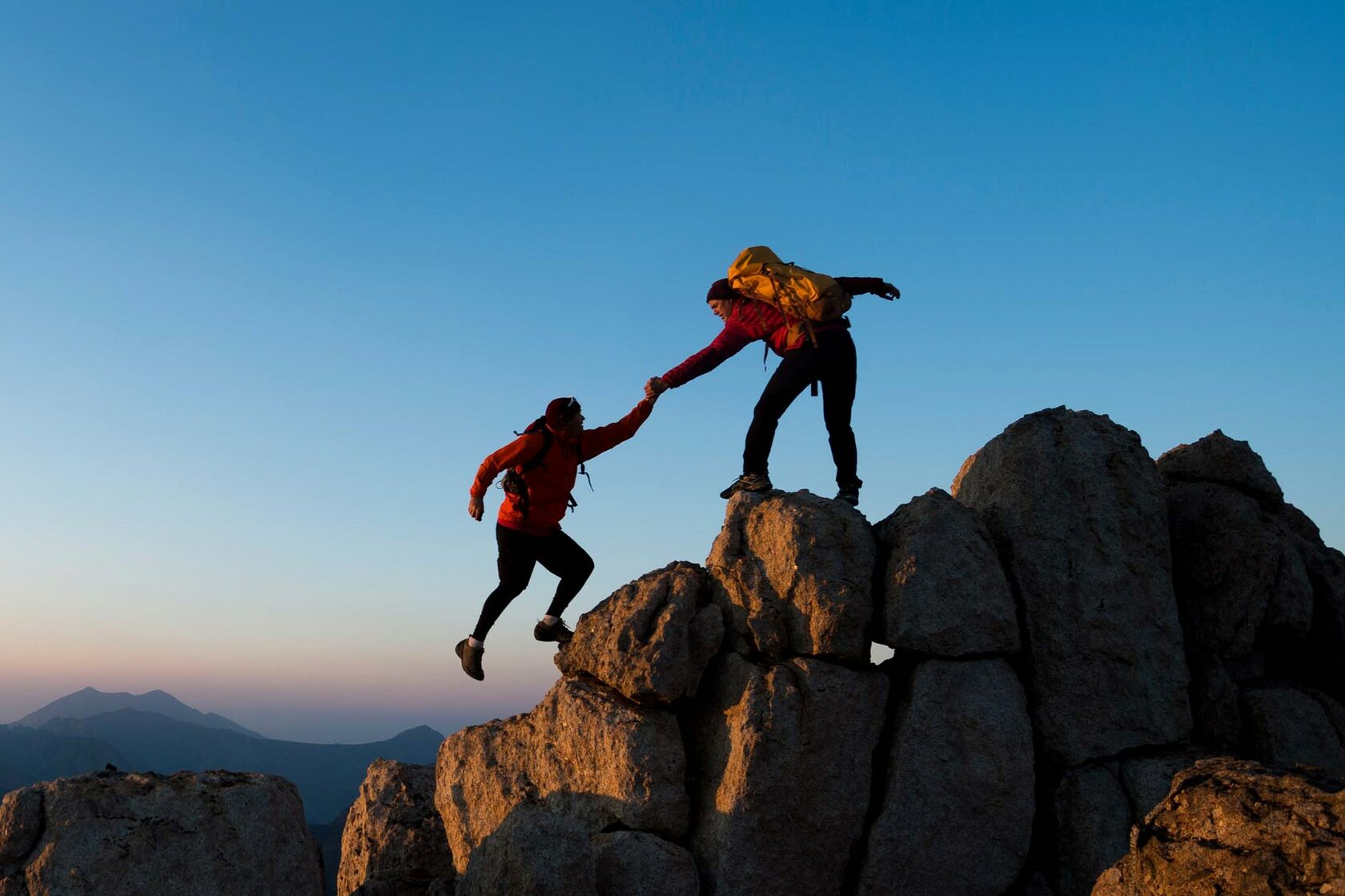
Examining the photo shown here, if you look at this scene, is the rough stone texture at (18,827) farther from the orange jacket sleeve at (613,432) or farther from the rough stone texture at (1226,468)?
the rough stone texture at (1226,468)

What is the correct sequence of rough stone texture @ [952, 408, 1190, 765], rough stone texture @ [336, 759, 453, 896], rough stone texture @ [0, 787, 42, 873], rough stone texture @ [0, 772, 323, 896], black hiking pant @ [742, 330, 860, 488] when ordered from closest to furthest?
rough stone texture @ [0, 772, 323, 896] → rough stone texture @ [0, 787, 42, 873] → rough stone texture @ [952, 408, 1190, 765] → black hiking pant @ [742, 330, 860, 488] → rough stone texture @ [336, 759, 453, 896]

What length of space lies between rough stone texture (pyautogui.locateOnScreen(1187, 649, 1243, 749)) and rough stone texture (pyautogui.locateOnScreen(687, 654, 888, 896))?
4.90m

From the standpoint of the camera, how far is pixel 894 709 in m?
Result: 13.8

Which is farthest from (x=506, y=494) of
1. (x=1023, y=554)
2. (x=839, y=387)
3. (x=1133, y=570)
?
(x=1133, y=570)

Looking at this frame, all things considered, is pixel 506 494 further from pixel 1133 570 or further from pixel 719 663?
pixel 1133 570

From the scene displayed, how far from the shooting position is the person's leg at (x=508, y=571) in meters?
15.9

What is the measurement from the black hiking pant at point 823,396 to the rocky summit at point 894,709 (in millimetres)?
1025

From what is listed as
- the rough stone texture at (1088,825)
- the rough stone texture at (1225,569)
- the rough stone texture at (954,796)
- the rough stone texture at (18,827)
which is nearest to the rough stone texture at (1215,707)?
the rough stone texture at (1225,569)

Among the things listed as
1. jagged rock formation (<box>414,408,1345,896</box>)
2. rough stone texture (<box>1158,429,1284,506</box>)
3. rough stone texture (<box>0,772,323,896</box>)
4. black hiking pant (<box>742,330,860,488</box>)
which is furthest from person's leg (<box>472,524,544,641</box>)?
rough stone texture (<box>1158,429,1284,506</box>)

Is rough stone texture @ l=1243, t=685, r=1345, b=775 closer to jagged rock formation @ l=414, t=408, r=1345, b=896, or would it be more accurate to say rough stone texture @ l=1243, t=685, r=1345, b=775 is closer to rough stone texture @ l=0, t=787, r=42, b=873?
jagged rock formation @ l=414, t=408, r=1345, b=896

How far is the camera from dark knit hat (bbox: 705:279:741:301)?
52.5ft

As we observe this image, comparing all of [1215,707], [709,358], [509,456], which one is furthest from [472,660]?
[1215,707]

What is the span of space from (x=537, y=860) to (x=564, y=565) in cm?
515

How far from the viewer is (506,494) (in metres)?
15.9
